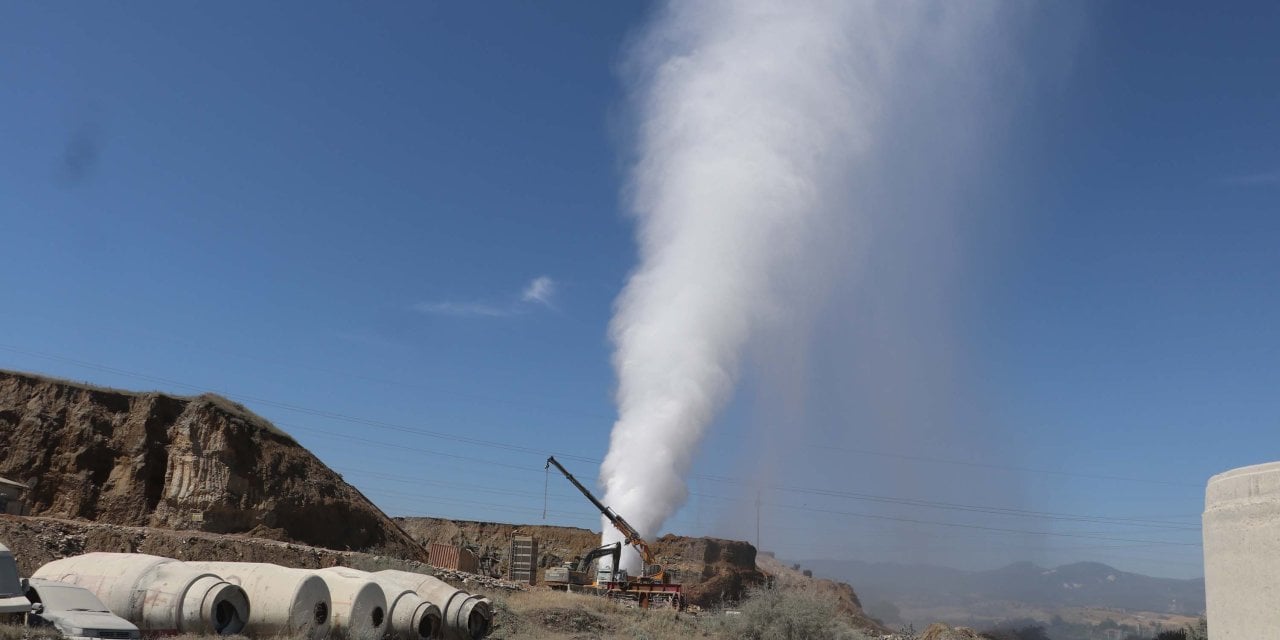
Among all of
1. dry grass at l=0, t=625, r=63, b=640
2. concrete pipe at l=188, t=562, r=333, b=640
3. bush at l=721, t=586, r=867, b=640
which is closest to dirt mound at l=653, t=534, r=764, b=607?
bush at l=721, t=586, r=867, b=640

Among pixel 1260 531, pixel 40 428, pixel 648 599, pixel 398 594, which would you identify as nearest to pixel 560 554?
pixel 648 599

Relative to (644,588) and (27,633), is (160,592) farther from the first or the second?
(644,588)

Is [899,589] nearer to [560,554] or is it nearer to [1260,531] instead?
[560,554]

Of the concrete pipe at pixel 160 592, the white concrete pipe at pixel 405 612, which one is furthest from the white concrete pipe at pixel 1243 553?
the white concrete pipe at pixel 405 612

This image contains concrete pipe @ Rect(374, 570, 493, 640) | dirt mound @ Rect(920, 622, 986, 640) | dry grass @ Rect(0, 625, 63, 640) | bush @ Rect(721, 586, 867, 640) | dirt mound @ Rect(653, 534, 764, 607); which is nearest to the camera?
dry grass @ Rect(0, 625, 63, 640)

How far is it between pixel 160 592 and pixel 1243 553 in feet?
59.5

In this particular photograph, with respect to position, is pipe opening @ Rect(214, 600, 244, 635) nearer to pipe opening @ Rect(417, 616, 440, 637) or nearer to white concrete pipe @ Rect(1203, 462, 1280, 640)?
pipe opening @ Rect(417, 616, 440, 637)

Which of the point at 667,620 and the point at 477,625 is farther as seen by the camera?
the point at 667,620

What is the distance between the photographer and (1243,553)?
7.34 metres

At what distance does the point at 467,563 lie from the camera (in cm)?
4469

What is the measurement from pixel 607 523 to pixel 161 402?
21.7m

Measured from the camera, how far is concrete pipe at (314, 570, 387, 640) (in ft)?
68.8

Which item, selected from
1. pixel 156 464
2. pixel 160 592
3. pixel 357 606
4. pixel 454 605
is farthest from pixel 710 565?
pixel 160 592

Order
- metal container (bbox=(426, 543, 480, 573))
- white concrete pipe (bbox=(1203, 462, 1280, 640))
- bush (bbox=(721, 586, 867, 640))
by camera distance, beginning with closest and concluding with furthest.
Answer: white concrete pipe (bbox=(1203, 462, 1280, 640)), bush (bbox=(721, 586, 867, 640)), metal container (bbox=(426, 543, 480, 573))
